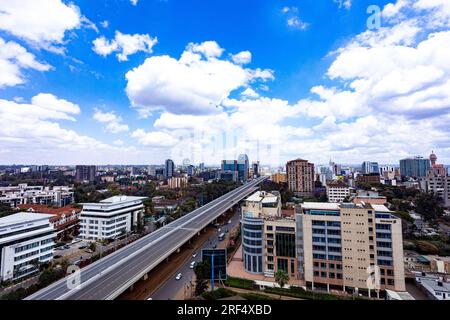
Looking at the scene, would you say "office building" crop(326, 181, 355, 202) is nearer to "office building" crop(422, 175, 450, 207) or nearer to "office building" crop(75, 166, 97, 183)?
"office building" crop(422, 175, 450, 207)

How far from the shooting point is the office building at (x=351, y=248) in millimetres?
5062

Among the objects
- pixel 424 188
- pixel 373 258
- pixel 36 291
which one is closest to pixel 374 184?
pixel 424 188

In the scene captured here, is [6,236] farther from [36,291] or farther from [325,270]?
[325,270]

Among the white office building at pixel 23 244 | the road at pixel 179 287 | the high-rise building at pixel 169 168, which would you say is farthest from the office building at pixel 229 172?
the white office building at pixel 23 244

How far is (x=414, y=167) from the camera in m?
18.6

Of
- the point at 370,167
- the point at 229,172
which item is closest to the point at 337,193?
→ the point at 370,167

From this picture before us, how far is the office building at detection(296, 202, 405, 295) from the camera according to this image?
506 cm

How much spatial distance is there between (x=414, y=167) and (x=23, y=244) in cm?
2435

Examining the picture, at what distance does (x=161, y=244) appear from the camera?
690 cm

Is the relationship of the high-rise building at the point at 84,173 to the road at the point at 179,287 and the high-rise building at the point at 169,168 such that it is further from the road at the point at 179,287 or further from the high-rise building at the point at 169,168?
the road at the point at 179,287

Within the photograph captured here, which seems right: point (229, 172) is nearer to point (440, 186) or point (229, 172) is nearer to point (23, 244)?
point (440, 186)

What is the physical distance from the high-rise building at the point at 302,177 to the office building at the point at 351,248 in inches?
483

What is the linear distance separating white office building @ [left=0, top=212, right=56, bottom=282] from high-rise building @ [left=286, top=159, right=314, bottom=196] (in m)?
15.4
